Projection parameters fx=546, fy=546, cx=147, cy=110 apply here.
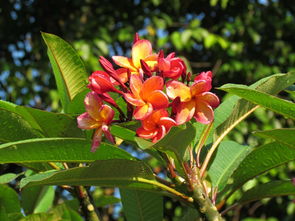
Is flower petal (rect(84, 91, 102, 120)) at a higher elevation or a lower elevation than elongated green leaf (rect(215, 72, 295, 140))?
lower

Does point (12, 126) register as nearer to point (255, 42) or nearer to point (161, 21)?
point (161, 21)

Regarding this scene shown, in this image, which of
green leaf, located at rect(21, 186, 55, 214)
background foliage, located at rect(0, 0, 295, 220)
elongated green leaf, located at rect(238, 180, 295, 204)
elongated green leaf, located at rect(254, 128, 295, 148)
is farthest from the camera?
background foliage, located at rect(0, 0, 295, 220)

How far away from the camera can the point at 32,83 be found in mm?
3928

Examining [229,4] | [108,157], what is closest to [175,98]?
[108,157]

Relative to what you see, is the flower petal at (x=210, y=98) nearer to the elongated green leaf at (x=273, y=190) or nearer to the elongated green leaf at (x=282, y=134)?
the elongated green leaf at (x=282, y=134)

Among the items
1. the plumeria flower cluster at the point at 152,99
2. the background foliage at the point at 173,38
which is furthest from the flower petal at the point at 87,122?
the background foliage at the point at 173,38

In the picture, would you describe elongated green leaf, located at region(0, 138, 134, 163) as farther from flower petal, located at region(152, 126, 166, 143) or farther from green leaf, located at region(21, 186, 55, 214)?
green leaf, located at region(21, 186, 55, 214)

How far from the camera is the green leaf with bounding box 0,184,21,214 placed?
0.87 metres

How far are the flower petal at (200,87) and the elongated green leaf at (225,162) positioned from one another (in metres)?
0.23

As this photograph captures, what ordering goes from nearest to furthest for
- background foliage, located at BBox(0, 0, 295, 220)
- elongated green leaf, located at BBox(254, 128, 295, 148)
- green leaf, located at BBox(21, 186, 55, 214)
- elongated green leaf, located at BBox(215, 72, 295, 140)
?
elongated green leaf, located at BBox(254, 128, 295, 148)
elongated green leaf, located at BBox(215, 72, 295, 140)
green leaf, located at BBox(21, 186, 55, 214)
background foliage, located at BBox(0, 0, 295, 220)

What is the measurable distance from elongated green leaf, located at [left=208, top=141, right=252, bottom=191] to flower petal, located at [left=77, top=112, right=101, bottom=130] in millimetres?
279

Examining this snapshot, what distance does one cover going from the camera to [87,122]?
2.17 feet

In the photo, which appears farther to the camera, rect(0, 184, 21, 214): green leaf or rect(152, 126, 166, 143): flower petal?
rect(0, 184, 21, 214): green leaf

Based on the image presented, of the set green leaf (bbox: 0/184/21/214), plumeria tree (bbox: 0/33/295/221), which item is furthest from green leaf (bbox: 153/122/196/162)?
green leaf (bbox: 0/184/21/214)
